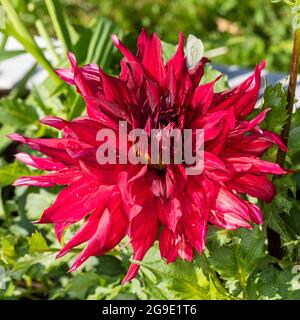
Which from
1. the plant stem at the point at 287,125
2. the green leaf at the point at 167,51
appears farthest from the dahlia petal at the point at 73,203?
the green leaf at the point at 167,51

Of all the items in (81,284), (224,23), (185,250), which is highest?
(224,23)

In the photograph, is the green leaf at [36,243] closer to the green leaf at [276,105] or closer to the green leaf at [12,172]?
the green leaf at [12,172]

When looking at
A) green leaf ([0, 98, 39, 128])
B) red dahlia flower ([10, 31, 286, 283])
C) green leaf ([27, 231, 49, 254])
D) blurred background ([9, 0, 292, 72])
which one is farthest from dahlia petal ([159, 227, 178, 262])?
blurred background ([9, 0, 292, 72])

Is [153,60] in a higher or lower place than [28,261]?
higher

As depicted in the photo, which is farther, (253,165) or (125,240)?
(125,240)

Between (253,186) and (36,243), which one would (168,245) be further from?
(36,243)

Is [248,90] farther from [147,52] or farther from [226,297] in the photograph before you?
[226,297]

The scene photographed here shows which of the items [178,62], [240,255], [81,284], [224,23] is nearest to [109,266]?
[81,284]
